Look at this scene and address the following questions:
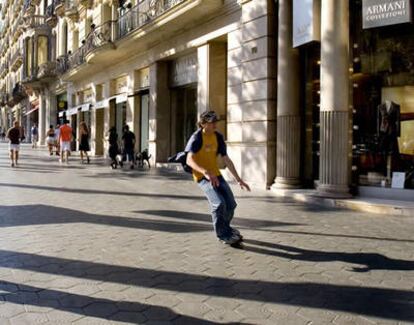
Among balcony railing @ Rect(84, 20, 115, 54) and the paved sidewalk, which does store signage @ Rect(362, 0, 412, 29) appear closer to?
the paved sidewalk

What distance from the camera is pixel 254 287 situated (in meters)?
4.45

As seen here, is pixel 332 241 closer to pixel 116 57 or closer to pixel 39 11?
pixel 116 57

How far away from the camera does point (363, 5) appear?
994 cm

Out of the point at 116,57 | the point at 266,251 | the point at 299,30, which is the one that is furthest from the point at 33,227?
the point at 116,57

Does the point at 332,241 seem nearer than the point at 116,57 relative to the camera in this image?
Yes

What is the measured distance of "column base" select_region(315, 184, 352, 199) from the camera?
388 inches

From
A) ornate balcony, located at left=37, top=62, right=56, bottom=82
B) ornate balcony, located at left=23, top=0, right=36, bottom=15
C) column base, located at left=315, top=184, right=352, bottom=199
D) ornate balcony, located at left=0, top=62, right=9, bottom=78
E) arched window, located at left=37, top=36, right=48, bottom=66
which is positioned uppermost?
ornate balcony, located at left=23, top=0, right=36, bottom=15

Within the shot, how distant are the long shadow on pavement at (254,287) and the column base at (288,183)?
272 inches

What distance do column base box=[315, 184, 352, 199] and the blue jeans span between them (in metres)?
4.44

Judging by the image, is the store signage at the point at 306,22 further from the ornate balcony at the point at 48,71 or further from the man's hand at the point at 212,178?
the ornate balcony at the point at 48,71

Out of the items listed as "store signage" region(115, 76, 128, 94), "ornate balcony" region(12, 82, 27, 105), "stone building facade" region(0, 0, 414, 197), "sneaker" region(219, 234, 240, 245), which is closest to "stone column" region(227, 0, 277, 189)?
"stone building facade" region(0, 0, 414, 197)

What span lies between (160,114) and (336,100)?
1005 centimetres

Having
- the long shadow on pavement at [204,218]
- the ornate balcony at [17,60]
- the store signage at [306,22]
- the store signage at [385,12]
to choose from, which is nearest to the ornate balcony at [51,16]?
the ornate balcony at [17,60]

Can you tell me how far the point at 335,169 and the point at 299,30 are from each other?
10.8 feet
